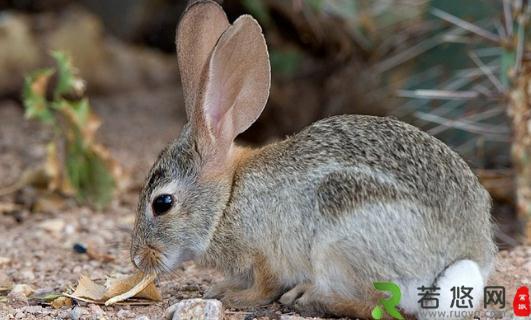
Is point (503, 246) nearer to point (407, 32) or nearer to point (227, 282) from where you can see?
point (407, 32)

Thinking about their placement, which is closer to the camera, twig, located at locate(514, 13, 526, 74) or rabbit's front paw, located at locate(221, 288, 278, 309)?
rabbit's front paw, located at locate(221, 288, 278, 309)

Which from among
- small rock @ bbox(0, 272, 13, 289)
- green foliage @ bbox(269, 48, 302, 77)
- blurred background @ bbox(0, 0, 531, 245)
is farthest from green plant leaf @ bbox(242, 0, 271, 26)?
small rock @ bbox(0, 272, 13, 289)

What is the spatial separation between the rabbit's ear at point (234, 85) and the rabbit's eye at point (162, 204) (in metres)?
0.36

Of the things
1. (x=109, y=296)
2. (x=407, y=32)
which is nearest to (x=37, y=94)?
(x=109, y=296)

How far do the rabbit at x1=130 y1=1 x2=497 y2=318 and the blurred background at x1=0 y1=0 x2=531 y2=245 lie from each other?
6.11 ft

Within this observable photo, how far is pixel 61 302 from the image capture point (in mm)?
4879

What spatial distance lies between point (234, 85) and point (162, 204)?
0.71 meters

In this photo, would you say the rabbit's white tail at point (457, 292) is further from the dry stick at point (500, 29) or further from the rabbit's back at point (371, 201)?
the dry stick at point (500, 29)

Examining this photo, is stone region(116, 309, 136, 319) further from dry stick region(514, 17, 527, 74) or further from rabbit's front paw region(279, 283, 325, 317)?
dry stick region(514, 17, 527, 74)

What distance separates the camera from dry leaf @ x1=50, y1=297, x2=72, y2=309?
15.9 ft

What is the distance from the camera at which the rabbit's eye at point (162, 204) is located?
4844 mm

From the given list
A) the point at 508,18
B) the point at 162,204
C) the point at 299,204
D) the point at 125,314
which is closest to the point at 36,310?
the point at 125,314

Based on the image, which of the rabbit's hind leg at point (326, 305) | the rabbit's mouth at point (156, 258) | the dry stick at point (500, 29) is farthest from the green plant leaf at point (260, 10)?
the rabbit's hind leg at point (326, 305)

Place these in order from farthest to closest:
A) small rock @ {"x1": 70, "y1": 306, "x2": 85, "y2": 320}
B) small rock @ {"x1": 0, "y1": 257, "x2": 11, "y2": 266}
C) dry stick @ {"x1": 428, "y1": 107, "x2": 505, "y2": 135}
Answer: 1. dry stick @ {"x1": 428, "y1": 107, "x2": 505, "y2": 135}
2. small rock @ {"x1": 0, "y1": 257, "x2": 11, "y2": 266}
3. small rock @ {"x1": 70, "y1": 306, "x2": 85, "y2": 320}
